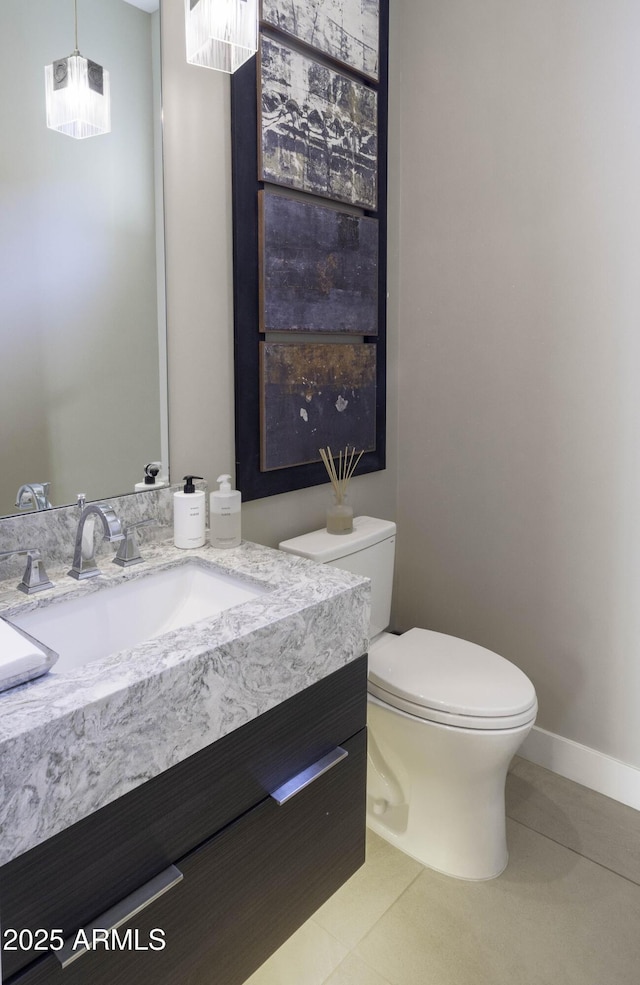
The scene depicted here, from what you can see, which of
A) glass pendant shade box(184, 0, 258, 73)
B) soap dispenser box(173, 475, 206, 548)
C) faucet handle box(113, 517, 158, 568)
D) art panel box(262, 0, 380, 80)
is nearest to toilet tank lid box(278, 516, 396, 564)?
soap dispenser box(173, 475, 206, 548)

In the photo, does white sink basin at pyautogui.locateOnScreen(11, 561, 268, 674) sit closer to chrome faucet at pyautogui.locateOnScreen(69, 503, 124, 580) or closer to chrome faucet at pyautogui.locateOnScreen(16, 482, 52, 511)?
chrome faucet at pyautogui.locateOnScreen(69, 503, 124, 580)

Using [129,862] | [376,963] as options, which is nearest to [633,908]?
[376,963]

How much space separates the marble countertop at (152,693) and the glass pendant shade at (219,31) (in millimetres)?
1051

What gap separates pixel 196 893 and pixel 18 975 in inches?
10.5

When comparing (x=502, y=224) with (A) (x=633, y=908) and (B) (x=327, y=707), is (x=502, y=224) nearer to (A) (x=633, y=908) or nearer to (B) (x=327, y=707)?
(B) (x=327, y=707)

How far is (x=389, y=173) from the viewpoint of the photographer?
6.77ft

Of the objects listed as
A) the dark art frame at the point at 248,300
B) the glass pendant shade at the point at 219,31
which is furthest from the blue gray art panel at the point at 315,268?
the glass pendant shade at the point at 219,31

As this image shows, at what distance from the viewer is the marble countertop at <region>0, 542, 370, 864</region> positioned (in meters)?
0.74

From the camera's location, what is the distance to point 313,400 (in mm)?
1834

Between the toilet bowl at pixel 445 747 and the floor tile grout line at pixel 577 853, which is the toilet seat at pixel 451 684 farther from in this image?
the floor tile grout line at pixel 577 853

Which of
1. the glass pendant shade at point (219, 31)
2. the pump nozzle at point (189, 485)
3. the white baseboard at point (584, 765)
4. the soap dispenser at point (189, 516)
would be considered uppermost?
the glass pendant shade at point (219, 31)

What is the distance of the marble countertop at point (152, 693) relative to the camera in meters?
0.74

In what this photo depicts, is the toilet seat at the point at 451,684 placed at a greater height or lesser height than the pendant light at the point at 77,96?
lesser

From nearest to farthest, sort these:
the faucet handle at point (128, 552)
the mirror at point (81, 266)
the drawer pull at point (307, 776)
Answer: the drawer pull at point (307, 776), the mirror at point (81, 266), the faucet handle at point (128, 552)
